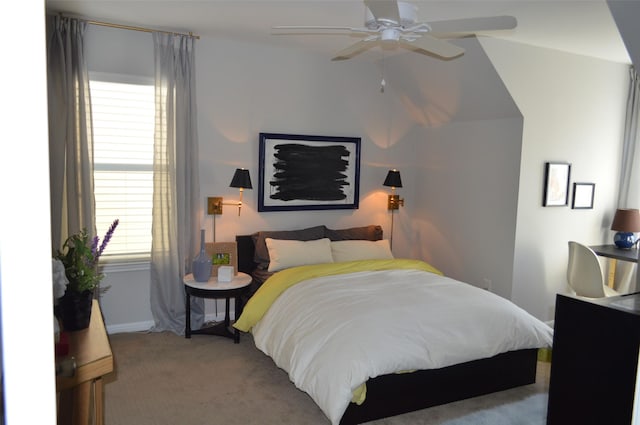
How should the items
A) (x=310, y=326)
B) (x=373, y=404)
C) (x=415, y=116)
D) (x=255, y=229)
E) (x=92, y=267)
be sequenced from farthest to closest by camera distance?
(x=415, y=116)
(x=255, y=229)
(x=310, y=326)
(x=373, y=404)
(x=92, y=267)

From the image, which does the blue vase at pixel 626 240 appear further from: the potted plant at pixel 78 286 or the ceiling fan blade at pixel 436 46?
the potted plant at pixel 78 286

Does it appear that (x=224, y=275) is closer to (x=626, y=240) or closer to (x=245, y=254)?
(x=245, y=254)

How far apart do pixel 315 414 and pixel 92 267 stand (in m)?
1.73

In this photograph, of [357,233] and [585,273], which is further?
[357,233]

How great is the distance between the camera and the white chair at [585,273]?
4.27 meters

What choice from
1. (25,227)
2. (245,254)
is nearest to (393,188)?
(245,254)

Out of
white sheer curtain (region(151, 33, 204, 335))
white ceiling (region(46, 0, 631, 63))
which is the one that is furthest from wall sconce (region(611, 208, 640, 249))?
white sheer curtain (region(151, 33, 204, 335))

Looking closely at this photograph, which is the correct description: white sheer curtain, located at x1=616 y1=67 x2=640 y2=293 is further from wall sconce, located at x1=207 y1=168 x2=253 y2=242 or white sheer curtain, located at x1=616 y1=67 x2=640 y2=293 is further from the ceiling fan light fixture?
wall sconce, located at x1=207 y1=168 x2=253 y2=242

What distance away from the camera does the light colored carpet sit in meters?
2.99

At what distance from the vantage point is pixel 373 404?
115 inches

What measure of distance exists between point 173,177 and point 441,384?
9.42ft

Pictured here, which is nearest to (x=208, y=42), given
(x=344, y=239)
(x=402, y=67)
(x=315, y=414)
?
(x=402, y=67)

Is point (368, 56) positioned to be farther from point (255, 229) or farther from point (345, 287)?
point (345, 287)

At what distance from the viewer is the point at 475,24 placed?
2549 mm
